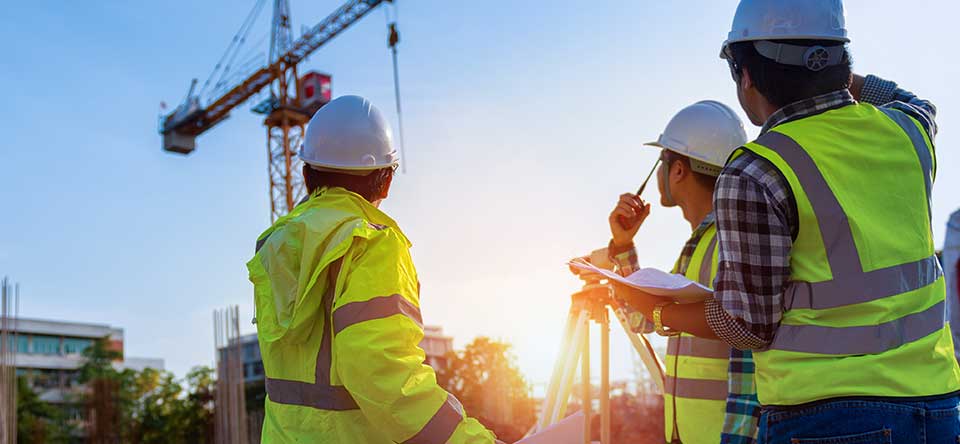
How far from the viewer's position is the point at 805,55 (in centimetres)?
194

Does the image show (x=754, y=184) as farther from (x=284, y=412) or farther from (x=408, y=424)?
(x=284, y=412)

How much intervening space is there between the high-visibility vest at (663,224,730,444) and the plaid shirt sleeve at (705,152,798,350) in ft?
2.56

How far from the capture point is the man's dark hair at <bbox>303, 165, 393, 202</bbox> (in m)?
2.79

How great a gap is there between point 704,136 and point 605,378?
3.13 ft

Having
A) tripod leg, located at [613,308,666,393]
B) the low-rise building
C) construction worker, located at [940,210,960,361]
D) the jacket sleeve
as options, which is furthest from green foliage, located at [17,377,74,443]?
the jacket sleeve

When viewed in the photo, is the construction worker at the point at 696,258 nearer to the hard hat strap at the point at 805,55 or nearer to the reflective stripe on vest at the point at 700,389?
the reflective stripe on vest at the point at 700,389

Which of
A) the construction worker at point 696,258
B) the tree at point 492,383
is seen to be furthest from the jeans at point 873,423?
the tree at point 492,383

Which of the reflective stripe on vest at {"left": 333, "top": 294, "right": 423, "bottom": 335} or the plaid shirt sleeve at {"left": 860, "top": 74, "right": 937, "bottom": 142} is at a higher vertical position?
the plaid shirt sleeve at {"left": 860, "top": 74, "right": 937, "bottom": 142}

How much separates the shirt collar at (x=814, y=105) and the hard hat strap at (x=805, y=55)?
65mm

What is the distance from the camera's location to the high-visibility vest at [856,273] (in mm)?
1717

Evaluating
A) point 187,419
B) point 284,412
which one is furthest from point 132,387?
point 284,412

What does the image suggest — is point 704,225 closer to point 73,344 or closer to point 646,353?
point 646,353

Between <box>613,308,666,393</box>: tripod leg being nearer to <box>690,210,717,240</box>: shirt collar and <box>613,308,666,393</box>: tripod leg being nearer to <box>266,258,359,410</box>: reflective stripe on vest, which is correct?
<box>690,210,717,240</box>: shirt collar

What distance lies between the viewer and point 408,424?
230 cm
